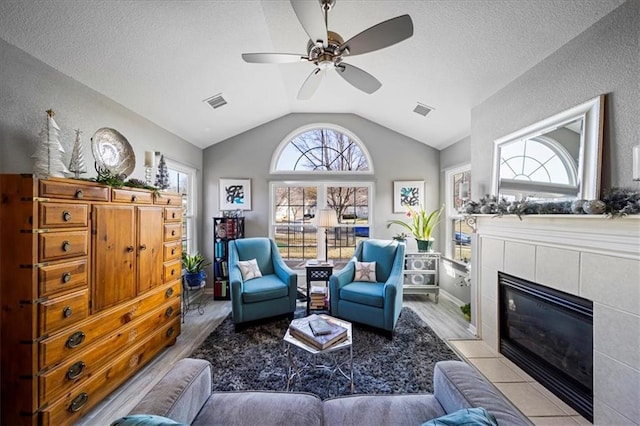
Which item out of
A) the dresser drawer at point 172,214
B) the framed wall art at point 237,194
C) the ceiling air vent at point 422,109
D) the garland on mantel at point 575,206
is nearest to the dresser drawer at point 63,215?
the dresser drawer at point 172,214

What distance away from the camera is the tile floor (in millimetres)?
1785

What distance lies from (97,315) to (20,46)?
194 cm

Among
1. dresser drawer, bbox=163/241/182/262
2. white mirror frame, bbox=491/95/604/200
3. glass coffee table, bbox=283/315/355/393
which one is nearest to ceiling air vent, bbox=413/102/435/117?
white mirror frame, bbox=491/95/604/200

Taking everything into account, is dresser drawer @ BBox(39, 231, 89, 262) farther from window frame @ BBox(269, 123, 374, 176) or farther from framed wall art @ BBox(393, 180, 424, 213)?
framed wall art @ BBox(393, 180, 424, 213)

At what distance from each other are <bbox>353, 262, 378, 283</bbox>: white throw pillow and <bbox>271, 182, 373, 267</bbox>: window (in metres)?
1.24

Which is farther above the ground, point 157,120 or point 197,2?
point 197,2

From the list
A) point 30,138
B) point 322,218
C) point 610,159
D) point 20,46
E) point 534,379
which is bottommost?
point 534,379

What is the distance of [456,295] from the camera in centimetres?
390

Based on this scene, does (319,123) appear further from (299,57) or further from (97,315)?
(97,315)

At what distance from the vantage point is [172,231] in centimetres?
277

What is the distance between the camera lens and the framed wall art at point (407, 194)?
450 cm

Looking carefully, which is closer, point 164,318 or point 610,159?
point 610,159

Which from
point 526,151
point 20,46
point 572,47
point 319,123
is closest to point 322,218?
point 319,123

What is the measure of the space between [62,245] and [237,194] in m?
2.92
